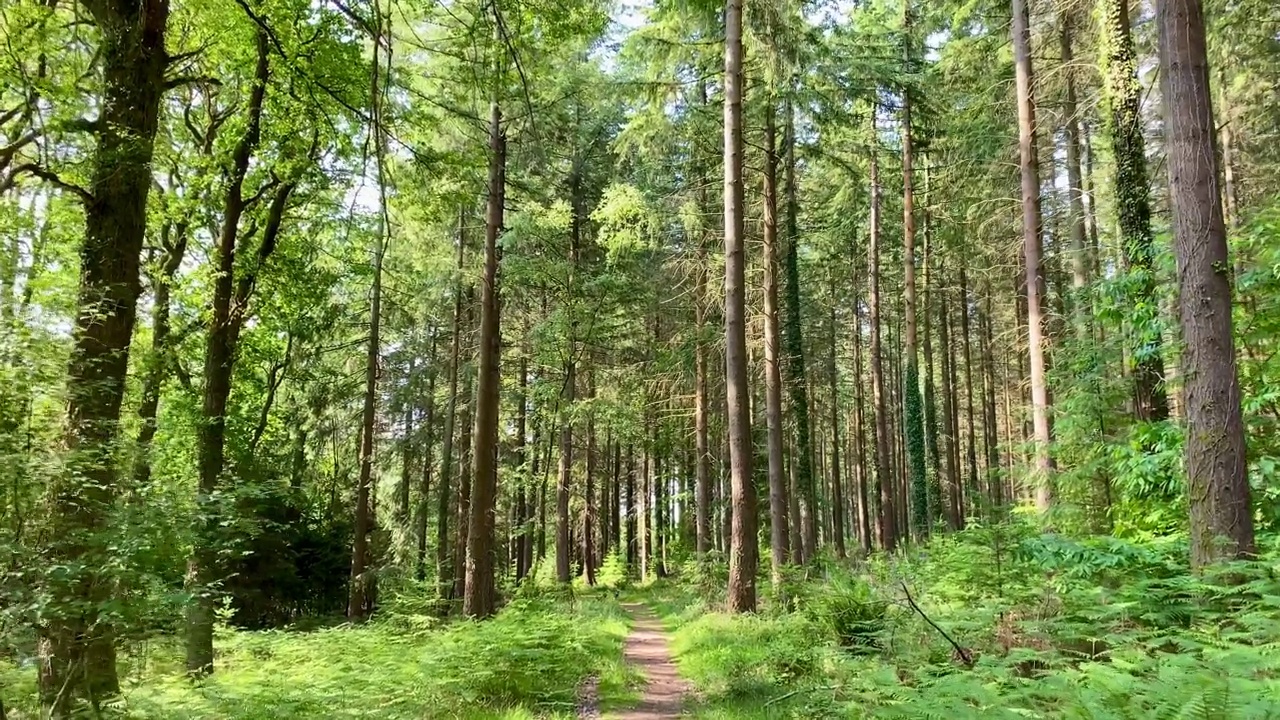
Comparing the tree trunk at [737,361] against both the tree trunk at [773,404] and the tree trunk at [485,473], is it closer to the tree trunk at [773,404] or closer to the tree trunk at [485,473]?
the tree trunk at [773,404]

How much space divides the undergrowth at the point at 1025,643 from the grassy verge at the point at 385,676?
61.3 inches

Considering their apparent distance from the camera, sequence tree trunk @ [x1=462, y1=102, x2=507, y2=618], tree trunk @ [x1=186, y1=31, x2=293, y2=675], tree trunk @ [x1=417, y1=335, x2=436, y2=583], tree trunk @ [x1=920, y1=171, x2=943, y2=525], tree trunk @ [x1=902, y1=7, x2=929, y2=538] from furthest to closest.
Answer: tree trunk @ [x1=920, y1=171, x2=943, y2=525], tree trunk @ [x1=417, y1=335, x2=436, y2=583], tree trunk @ [x1=902, y1=7, x2=929, y2=538], tree trunk @ [x1=462, y1=102, x2=507, y2=618], tree trunk @ [x1=186, y1=31, x2=293, y2=675]

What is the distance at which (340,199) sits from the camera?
39.9 ft

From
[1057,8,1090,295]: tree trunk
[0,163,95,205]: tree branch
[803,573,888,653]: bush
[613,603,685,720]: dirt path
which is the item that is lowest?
[613,603,685,720]: dirt path

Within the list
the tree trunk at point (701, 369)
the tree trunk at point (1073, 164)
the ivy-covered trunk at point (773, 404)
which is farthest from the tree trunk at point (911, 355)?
the ivy-covered trunk at point (773, 404)

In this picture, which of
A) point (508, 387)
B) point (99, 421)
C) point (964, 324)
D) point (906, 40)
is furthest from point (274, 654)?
point (964, 324)

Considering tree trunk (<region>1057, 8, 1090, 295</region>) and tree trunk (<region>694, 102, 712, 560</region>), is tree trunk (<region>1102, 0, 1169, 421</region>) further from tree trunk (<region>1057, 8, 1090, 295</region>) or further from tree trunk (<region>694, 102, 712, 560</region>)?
tree trunk (<region>694, 102, 712, 560</region>)

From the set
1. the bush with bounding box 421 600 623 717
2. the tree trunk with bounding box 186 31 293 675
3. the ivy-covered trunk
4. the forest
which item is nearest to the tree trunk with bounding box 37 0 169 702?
the forest

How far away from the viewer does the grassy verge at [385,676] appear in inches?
189

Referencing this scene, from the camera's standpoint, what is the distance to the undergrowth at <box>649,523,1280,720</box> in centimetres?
318

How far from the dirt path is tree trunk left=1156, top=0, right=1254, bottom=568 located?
455cm

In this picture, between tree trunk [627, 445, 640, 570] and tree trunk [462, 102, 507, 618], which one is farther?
tree trunk [627, 445, 640, 570]

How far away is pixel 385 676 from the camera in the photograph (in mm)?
6332

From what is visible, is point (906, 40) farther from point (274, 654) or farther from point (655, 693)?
point (274, 654)
